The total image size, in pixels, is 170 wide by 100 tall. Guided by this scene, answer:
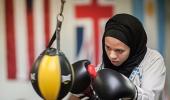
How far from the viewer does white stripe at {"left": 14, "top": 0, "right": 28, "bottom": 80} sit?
202 cm

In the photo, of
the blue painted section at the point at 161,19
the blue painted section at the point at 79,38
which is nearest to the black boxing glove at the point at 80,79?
the blue painted section at the point at 79,38

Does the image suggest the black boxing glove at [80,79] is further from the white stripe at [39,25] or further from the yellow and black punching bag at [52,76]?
the white stripe at [39,25]

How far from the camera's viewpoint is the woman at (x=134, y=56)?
1393 mm

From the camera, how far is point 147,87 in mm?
1370

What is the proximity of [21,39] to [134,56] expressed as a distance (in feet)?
2.58

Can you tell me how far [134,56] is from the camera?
1.47 meters

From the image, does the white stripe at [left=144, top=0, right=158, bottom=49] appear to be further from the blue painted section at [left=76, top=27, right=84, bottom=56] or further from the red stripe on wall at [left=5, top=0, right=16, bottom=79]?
the red stripe on wall at [left=5, top=0, right=16, bottom=79]

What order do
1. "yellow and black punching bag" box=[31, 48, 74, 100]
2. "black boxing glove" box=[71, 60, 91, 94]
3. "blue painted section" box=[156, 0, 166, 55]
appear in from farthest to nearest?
"blue painted section" box=[156, 0, 166, 55] < "black boxing glove" box=[71, 60, 91, 94] < "yellow and black punching bag" box=[31, 48, 74, 100]

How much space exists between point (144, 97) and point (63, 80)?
0.33 m

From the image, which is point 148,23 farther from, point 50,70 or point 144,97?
point 50,70

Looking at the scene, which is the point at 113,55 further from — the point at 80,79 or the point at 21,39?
the point at 21,39

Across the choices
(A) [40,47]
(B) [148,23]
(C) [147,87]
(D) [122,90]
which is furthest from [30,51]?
(D) [122,90]

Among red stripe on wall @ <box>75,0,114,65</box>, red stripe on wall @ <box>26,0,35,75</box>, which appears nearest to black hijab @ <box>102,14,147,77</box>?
red stripe on wall @ <box>75,0,114,65</box>

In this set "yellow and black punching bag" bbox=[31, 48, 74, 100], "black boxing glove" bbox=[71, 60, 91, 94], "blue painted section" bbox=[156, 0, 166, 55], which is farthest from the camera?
"blue painted section" bbox=[156, 0, 166, 55]
